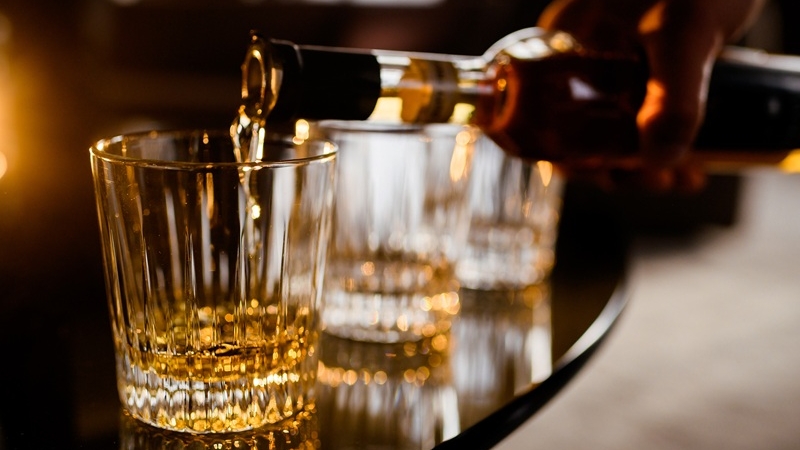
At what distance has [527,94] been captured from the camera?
2.22 feet

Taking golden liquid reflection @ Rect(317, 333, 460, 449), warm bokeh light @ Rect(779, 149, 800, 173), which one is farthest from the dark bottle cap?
warm bokeh light @ Rect(779, 149, 800, 173)

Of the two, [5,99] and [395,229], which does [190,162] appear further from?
[5,99]

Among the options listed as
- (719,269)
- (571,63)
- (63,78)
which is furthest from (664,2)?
(719,269)

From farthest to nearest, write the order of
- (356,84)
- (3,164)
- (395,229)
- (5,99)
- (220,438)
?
(5,99) → (3,164) → (395,229) → (356,84) → (220,438)

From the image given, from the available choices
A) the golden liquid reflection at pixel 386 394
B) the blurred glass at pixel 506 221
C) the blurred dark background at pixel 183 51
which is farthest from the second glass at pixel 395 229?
the blurred dark background at pixel 183 51

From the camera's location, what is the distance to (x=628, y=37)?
2.50 feet

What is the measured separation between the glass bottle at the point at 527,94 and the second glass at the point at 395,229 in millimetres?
27

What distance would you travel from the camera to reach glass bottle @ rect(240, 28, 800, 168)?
0.53 meters

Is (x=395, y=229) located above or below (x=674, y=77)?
below

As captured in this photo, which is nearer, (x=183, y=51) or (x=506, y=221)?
(x=506, y=221)

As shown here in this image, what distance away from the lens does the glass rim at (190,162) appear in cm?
43

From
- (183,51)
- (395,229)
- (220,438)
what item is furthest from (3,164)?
(183,51)

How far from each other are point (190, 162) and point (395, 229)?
0.74 ft

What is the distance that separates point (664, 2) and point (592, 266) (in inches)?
9.9
